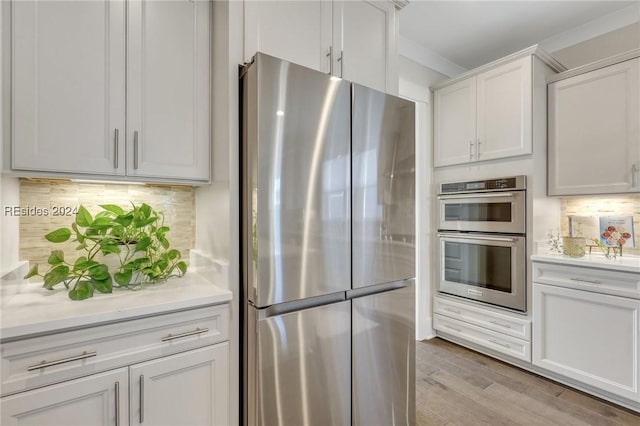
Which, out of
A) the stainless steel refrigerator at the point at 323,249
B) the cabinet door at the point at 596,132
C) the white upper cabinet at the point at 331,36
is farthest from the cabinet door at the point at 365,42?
the cabinet door at the point at 596,132

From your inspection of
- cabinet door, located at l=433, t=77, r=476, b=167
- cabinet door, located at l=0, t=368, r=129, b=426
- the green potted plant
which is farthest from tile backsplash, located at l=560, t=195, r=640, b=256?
cabinet door, located at l=0, t=368, r=129, b=426

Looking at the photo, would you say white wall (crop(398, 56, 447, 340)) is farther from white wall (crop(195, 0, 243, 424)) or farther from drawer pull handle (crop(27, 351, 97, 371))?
drawer pull handle (crop(27, 351, 97, 371))

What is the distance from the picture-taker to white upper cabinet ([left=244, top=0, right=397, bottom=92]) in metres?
1.49

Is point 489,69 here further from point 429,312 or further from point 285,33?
point 429,312

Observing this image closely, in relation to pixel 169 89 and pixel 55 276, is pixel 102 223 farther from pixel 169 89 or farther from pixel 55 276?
pixel 169 89

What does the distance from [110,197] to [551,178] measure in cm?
319

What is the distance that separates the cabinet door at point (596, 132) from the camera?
2217 millimetres

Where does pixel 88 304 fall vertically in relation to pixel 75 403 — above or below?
above

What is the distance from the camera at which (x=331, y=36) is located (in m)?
1.72

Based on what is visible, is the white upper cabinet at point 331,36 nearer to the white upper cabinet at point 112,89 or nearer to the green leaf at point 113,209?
the white upper cabinet at point 112,89

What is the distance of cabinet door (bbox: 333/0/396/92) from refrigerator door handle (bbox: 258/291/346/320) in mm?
1205

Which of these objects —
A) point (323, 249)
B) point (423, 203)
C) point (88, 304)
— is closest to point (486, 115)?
point (423, 203)

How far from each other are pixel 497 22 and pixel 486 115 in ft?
2.52

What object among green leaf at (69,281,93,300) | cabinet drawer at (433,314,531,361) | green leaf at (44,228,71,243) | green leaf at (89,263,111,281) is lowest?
cabinet drawer at (433,314,531,361)
